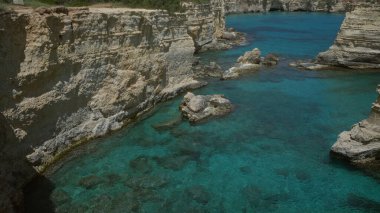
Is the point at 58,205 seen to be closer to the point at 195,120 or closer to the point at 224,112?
the point at 195,120

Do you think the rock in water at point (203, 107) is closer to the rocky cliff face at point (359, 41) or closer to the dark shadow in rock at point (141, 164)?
the dark shadow in rock at point (141, 164)

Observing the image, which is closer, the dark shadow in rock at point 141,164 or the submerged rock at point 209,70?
the dark shadow in rock at point 141,164

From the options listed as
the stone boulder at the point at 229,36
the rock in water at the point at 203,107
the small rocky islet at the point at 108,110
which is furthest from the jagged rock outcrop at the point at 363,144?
the stone boulder at the point at 229,36

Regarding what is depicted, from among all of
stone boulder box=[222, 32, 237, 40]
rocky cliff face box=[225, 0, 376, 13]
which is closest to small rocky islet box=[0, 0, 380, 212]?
stone boulder box=[222, 32, 237, 40]

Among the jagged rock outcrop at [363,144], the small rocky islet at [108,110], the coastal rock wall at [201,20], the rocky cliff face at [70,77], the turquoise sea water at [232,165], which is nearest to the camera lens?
the turquoise sea water at [232,165]

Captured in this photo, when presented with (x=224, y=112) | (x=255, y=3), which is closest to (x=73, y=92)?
(x=224, y=112)

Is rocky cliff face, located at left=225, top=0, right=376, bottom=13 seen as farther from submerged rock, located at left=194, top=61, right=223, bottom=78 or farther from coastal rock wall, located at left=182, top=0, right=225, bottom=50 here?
submerged rock, located at left=194, top=61, right=223, bottom=78

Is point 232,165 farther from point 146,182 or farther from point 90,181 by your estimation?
point 90,181
